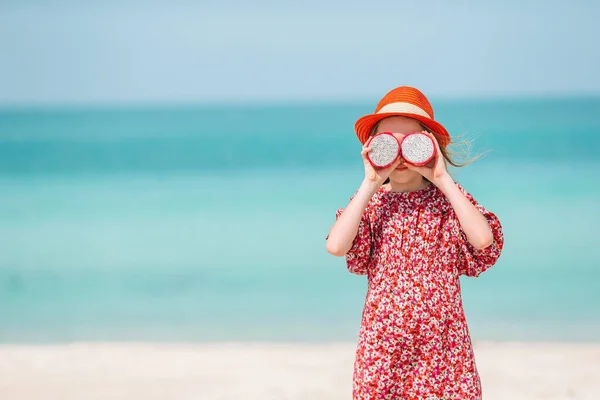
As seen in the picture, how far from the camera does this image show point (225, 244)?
9.14 m

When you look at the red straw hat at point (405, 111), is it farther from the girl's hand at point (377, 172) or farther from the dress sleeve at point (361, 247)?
the dress sleeve at point (361, 247)

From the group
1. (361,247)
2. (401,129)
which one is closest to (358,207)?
(361,247)

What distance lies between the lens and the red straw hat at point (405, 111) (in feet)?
9.37

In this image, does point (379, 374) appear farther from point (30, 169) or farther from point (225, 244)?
point (30, 169)

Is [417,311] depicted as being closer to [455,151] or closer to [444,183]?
[444,183]

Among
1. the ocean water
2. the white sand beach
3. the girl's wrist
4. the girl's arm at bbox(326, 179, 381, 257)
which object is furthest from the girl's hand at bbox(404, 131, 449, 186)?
the white sand beach

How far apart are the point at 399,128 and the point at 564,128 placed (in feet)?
76.8

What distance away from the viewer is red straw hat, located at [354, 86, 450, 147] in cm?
286

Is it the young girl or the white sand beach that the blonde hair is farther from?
the white sand beach

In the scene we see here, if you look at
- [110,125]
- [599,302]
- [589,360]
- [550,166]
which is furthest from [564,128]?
[589,360]

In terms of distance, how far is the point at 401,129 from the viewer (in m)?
2.88

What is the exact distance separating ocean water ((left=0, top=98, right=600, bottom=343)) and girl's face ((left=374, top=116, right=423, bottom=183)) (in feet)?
2.28

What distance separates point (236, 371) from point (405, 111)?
8.09 ft

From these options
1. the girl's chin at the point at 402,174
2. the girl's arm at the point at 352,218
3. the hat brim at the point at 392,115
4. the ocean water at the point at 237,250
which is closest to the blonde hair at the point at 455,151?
the hat brim at the point at 392,115
